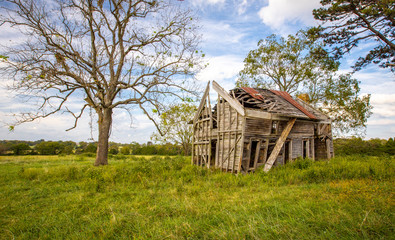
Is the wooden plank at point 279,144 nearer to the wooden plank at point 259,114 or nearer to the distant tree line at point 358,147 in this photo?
the wooden plank at point 259,114

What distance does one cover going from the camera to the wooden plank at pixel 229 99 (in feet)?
39.0

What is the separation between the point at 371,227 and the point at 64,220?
20.8ft

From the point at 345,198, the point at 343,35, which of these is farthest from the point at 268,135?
the point at 343,35

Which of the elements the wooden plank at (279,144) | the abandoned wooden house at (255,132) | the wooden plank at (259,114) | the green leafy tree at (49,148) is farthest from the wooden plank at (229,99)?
the green leafy tree at (49,148)

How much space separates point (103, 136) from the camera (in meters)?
16.0

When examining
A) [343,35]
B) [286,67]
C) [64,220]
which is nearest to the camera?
[64,220]

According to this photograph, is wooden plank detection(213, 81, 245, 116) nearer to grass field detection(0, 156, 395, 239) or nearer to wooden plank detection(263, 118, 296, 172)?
wooden plank detection(263, 118, 296, 172)

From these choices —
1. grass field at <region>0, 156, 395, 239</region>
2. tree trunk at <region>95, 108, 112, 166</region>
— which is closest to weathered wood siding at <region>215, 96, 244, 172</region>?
grass field at <region>0, 156, 395, 239</region>

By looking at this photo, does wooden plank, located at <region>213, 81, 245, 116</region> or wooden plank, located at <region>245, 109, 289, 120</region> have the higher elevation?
wooden plank, located at <region>213, 81, 245, 116</region>

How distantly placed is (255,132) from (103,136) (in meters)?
11.8

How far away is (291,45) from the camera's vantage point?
86.9 ft

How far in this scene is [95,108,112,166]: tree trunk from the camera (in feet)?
52.2

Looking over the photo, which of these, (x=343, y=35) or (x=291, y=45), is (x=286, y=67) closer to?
(x=291, y=45)

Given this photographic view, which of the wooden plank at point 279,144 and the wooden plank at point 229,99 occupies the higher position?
the wooden plank at point 229,99
